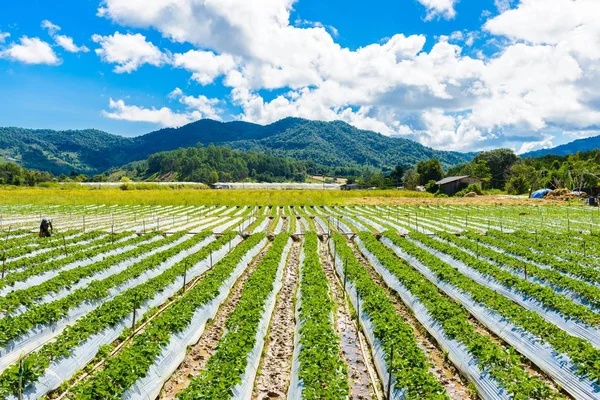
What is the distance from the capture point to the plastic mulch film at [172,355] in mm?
6578

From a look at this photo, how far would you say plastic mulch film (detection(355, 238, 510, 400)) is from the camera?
6.54m

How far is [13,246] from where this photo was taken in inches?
731

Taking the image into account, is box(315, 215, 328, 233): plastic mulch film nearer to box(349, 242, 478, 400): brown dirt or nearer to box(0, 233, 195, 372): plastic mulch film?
box(349, 242, 478, 400): brown dirt

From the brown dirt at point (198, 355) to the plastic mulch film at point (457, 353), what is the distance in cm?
505

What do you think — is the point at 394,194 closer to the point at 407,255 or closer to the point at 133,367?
the point at 407,255

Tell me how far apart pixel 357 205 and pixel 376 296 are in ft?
136

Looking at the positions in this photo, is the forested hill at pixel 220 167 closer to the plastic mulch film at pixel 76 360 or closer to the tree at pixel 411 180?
the tree at pixel 411 180

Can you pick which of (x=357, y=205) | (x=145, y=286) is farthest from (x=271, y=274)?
(x=357, y=205)

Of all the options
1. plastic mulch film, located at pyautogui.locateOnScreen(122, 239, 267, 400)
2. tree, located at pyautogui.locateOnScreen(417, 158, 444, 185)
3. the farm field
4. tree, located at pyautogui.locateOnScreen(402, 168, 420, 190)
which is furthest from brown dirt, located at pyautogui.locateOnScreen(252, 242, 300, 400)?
tree, located at pyautogui.locateOnScreen(402, 168, 420, 190)

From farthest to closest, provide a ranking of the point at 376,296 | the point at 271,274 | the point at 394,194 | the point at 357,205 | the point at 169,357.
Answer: the point at 394,194 → the point at 357,205 → the point at 271,274 → the point at 376,296 → the point at 169,357

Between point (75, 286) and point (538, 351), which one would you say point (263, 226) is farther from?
point (538, 351)

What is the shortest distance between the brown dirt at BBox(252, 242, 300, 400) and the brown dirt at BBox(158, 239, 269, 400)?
1210 millimetres

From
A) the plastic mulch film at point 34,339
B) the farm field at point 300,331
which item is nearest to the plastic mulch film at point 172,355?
the farm field at point 300,331

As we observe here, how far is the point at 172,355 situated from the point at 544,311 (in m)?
9.32
